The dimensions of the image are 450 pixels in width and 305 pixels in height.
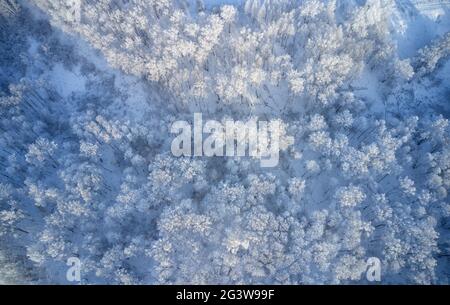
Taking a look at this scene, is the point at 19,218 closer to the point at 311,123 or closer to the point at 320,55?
the point at 311,123

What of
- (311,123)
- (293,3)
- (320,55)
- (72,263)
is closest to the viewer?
(72,263)

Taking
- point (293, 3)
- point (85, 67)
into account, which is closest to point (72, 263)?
point (85, 67)

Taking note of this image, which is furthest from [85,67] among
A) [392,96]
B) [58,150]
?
[392,96]
